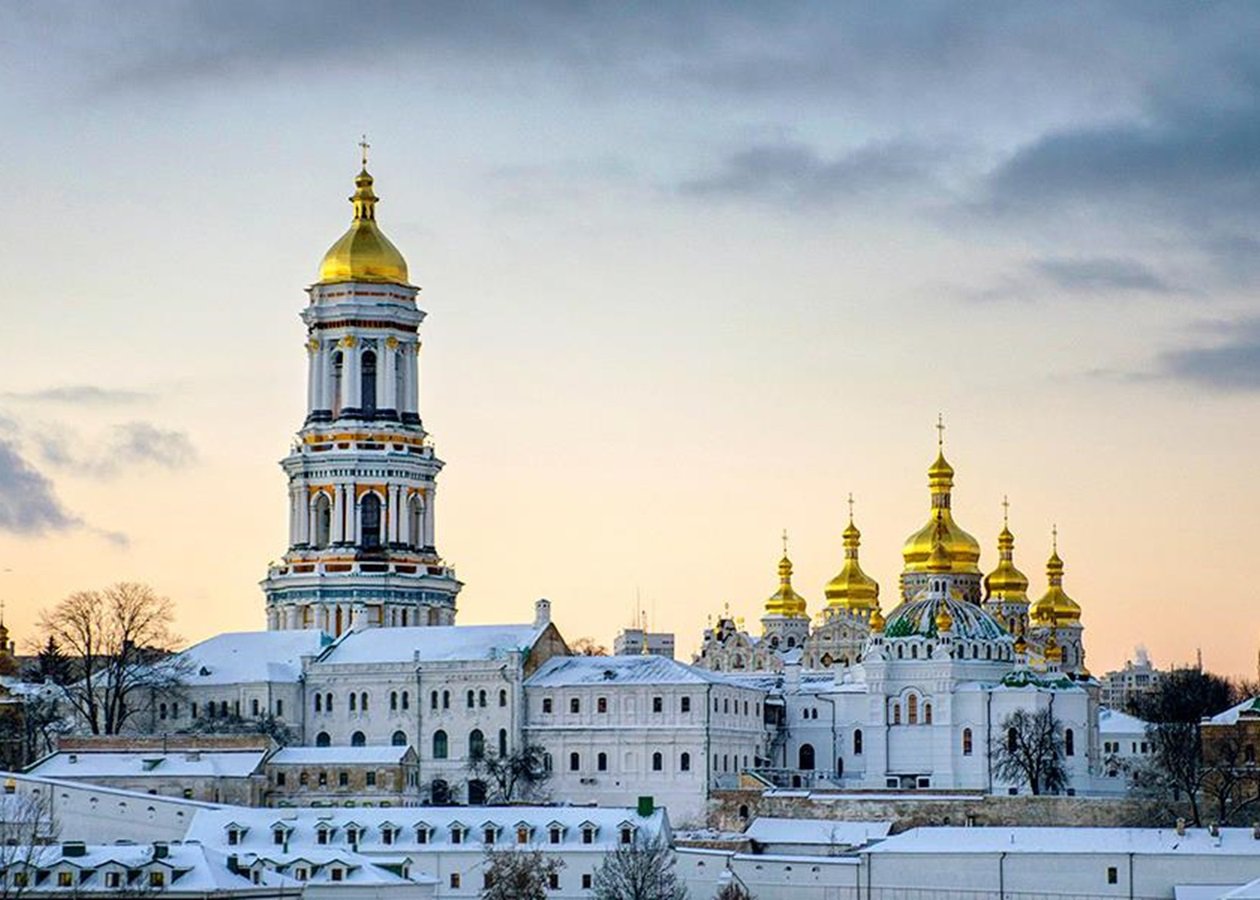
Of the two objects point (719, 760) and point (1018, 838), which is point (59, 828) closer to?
point (719, 760)

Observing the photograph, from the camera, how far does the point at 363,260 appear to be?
12188 cm

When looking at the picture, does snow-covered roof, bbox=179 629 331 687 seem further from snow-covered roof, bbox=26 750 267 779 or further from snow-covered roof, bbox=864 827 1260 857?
snow-covered roof, bbox=864 827 1260 857

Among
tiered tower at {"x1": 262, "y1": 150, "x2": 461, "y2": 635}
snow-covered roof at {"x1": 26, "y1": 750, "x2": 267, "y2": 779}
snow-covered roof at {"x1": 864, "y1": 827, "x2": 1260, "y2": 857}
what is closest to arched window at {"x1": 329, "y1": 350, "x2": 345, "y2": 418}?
tiered tower at {"x1": 262, "y1": 150, "x2": 461, "y2": 635}

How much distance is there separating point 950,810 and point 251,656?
1067 inches

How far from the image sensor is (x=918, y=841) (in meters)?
89.4

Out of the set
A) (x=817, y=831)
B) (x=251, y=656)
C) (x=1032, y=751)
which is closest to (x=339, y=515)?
(x=251, y=656)

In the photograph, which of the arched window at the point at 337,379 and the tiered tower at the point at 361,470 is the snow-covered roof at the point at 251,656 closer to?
the tiered tower at the point at 361,470

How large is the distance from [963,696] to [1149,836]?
17918 mm

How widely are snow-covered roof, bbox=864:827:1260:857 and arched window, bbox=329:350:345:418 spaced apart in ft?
123

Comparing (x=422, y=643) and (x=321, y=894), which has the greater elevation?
(x=422, y=643)

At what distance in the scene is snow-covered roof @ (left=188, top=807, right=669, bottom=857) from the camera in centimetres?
9044

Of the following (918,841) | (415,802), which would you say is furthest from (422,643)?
(918,841)

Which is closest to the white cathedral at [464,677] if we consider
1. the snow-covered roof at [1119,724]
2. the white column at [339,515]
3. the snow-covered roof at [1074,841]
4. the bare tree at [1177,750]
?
the white column at [339,515]

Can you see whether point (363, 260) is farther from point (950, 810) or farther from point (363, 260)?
point (950, 810)
